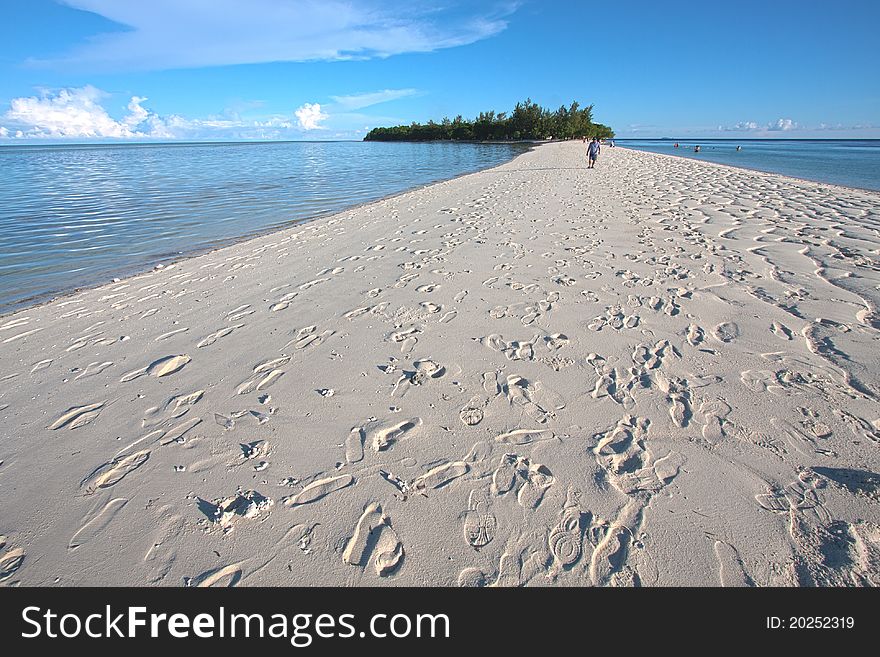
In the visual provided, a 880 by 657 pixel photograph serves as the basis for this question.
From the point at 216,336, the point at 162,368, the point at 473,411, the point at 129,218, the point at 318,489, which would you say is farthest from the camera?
the point at 129,218

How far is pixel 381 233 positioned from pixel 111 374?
21.6 feet

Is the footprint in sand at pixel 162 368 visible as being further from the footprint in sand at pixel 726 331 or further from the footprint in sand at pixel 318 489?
the footprint in sand at pixel 726 331

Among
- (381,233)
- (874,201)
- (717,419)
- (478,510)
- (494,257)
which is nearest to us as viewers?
(478,510)

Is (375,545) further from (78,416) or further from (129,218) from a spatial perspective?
(129,218)

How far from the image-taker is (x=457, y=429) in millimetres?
3174

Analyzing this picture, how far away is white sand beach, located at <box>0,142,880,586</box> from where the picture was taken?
2262mm

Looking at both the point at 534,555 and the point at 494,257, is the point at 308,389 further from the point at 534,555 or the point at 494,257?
the point at 494,257

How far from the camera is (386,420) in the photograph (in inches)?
130

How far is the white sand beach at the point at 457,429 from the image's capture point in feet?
7.42

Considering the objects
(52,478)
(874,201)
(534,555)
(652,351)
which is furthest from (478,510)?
(874,201)

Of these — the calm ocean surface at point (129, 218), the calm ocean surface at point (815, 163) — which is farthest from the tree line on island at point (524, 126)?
the calm ocean surface at point (129, 218)

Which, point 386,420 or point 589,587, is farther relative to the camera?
point 386,420

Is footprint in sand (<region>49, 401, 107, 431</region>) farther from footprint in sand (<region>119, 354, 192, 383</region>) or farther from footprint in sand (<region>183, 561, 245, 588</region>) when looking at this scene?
footprint in sand (<region>183, 561, 245, 588</region>)

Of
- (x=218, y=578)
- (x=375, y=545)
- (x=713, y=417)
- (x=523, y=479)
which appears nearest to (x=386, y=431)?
(x=375, y=545)
